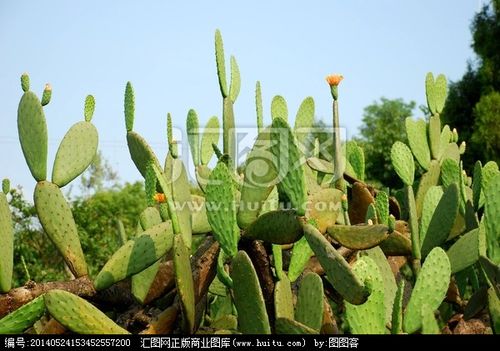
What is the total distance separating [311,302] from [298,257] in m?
0.25

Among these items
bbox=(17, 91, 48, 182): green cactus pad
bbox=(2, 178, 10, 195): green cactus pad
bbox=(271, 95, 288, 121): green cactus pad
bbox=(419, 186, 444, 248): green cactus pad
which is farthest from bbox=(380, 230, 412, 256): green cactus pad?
bbox=(2, 178, 10, 195): green cactus pad

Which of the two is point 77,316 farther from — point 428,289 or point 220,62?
point 220,62

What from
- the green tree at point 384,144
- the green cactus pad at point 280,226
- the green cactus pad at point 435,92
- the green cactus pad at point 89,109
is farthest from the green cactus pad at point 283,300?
the green tree at point 384,144

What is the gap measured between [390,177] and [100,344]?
17381mm

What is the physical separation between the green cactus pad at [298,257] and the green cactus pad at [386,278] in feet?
0.84

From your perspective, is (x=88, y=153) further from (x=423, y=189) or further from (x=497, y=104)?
(x=497, y=104)

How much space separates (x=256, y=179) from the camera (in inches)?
72.0

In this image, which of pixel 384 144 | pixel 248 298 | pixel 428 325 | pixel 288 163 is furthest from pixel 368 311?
pixel 384 144

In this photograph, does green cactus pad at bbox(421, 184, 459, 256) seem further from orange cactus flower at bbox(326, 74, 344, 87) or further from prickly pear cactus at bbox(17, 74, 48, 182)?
prickly pear cactus at bbox(17, 74, 48, 182)

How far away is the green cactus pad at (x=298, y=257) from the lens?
1911 millimetres

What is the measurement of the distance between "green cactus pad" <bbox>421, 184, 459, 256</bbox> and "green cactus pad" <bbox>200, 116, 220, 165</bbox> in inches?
37.9

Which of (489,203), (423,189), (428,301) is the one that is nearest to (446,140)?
(423,189)
